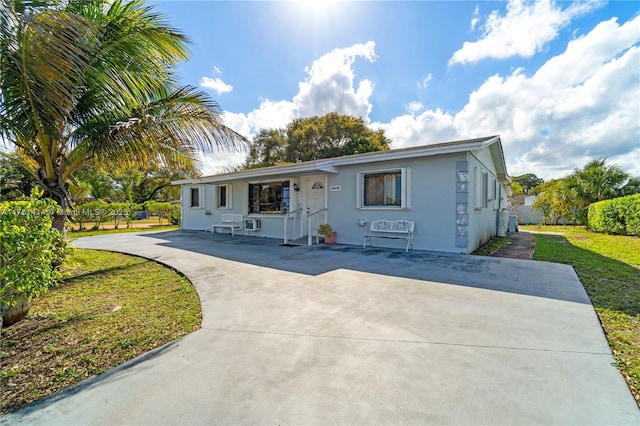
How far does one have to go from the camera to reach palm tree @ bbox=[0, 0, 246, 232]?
Answer: 3.51 m

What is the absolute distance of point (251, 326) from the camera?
319 centimetres

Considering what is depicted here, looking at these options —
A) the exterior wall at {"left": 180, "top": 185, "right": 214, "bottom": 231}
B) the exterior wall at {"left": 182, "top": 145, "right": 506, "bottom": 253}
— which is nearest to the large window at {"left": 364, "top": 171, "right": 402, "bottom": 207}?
the exterior wall at {"left": 182, "top": 145, "right": 506, "bottom": 253}

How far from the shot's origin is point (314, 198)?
415 inches

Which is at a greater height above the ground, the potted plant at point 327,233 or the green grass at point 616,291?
the potted plant at point 327,233

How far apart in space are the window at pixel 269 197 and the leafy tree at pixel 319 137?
47.0 feet

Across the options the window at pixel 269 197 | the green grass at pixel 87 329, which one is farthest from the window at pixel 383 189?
the green grass at pixel 87 329

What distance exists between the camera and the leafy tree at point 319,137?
26.2 m

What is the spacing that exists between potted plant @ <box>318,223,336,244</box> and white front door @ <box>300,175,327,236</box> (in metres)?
0.70

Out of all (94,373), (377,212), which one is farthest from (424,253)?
(94,373)

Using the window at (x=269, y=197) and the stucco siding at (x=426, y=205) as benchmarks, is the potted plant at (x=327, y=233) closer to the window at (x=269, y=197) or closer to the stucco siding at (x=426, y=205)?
the stucco siding at (x=426, y=205)

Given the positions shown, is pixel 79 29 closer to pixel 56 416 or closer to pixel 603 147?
pixel 56 416

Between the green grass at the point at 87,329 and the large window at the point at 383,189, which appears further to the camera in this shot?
the large window at the point at 383,189

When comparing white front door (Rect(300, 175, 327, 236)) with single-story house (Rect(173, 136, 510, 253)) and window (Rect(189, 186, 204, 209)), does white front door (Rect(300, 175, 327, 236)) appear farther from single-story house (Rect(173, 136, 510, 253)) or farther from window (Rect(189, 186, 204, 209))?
window (Rect(189, 186, 204, 209))

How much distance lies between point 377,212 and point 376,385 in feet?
23.0
